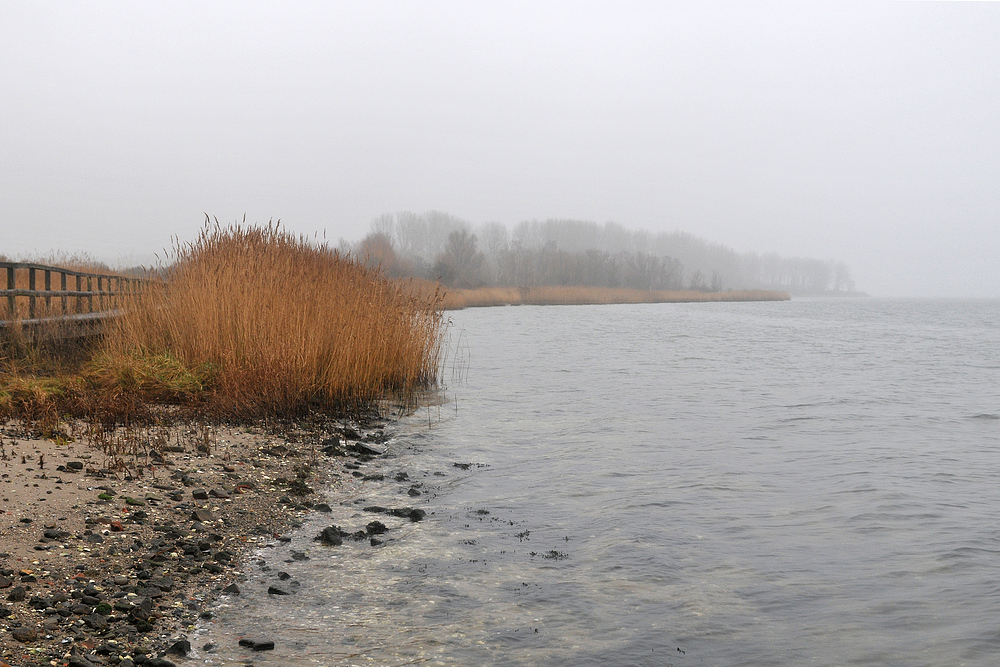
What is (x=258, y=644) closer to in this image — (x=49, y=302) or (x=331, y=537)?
(x=331, y=537)

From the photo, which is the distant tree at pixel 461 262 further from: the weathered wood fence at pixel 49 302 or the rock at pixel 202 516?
the rock at pixel 202 516

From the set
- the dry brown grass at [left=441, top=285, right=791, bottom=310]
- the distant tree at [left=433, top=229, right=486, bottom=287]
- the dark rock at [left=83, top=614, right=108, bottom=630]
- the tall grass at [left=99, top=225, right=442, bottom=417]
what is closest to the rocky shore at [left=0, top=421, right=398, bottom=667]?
the dark rock at [left=83, top=614, right=108, bottom=630]

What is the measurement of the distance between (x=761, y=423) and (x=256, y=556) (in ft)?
28.0

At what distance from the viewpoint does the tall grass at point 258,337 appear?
29.2 feet

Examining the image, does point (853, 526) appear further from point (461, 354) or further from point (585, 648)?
point (461, 354)

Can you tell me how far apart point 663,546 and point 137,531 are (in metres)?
3.74

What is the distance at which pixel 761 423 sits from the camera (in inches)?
447

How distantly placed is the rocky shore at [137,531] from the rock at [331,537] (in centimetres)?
1

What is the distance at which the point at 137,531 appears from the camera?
16.0 feet

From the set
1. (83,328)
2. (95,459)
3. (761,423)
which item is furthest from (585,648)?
(83,328)

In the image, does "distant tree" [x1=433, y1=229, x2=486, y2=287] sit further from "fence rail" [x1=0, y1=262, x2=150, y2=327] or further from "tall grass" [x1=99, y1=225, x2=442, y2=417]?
"tall grass" [x1=99, y1=225, x2=442, y2=417]

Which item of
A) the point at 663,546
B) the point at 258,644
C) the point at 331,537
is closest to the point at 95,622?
the point at 258,644

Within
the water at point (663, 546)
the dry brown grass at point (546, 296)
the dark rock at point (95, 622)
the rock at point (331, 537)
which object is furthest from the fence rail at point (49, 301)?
the dry brown grass at point (546, 296)

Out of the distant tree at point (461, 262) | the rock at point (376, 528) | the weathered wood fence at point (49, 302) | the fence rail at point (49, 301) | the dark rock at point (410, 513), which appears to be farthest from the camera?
the distant tree at point (461, 262)
